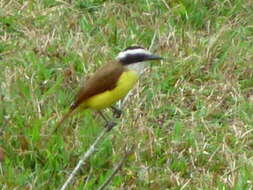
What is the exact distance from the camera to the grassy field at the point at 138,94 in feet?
19.2

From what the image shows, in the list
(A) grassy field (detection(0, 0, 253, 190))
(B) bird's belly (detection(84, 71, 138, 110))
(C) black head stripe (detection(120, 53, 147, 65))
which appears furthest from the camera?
(A) grassy field (detection(0, 0, 253, 190))

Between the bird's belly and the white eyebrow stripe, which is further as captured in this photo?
the white eyebrow stripe

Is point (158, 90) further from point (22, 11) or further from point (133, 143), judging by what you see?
point (22, 11)

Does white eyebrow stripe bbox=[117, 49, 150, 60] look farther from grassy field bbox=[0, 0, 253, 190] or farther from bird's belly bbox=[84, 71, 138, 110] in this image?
grassy field bbox=[0, 0, 253, 190]

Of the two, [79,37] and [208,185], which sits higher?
[79,37]

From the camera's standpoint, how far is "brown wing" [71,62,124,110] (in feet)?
18.1

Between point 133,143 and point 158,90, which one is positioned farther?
point 158,90

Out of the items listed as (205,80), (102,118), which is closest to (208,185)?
(102,118)

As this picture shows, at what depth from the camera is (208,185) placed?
18.6 ft

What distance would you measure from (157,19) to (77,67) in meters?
1.13

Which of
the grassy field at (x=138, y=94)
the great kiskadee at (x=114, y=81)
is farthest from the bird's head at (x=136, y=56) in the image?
the grassy field at (x=138, y=94)

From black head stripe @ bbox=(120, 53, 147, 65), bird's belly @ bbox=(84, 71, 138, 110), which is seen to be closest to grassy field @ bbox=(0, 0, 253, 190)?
bird's belly @ bbox=(84, 71, 138, 110)

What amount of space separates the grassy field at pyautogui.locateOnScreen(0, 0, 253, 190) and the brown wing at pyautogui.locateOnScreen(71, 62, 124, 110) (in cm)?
51

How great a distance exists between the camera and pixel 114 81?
18.0 feet
